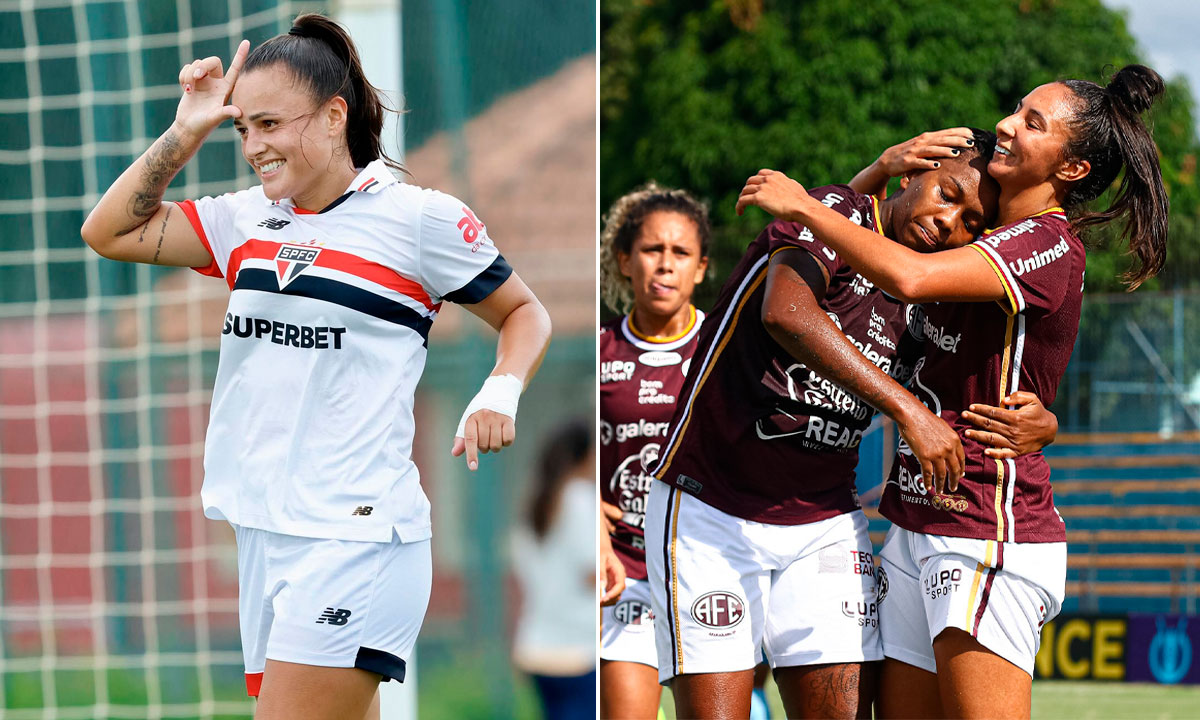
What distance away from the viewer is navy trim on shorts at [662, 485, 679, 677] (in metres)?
3.35

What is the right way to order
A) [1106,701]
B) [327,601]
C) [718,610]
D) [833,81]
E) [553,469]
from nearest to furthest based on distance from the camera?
[327,601] < [718,610] < [553,469] < [1106,701] < [833,81]

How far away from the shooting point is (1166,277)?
510 inches

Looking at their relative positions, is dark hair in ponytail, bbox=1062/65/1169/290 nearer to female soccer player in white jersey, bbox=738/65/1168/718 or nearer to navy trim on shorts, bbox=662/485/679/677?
female soccer player in white jersey, bbox=738/65/1168/718

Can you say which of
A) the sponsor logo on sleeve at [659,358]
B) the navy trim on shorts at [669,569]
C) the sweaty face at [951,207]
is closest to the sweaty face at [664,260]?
the sponsor logo on sleeve at [659,358]

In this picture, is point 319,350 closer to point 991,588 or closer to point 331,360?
point 331,360

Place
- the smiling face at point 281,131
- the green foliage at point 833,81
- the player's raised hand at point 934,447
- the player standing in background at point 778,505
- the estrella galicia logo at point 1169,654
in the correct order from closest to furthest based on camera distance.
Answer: the smiling face at point 281,131 → the player's raised hand at point 934,447 → the player standing in background at point 778,505 → the estrella galicia logo at point 1169,654 → the green foliage at point 833,81

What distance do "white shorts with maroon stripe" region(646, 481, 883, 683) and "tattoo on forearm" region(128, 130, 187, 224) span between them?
4.98ft

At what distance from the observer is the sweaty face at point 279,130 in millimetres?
2725

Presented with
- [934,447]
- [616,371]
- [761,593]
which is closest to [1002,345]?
[934,447]

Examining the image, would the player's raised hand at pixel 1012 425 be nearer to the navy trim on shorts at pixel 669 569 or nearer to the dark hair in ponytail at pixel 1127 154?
the dark hair in ponytail at pixel 1127 154

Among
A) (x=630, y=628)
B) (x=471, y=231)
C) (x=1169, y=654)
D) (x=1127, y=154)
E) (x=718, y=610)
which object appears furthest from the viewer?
(x=1169, y=654)

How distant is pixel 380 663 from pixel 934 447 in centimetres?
130

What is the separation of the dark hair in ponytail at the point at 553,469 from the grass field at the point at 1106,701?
96.2 inches

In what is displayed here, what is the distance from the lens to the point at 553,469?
5125mm
